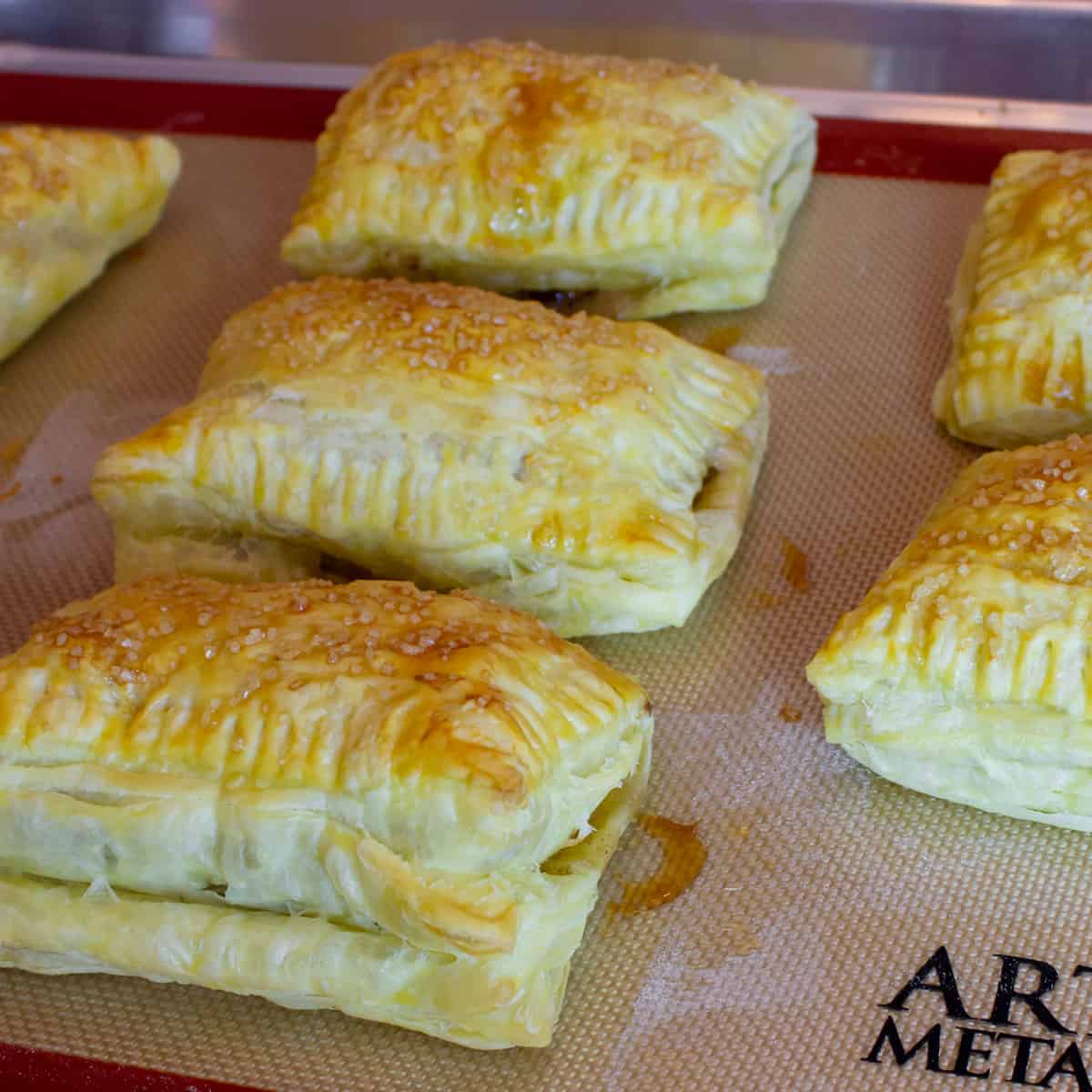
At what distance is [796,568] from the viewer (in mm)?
2080

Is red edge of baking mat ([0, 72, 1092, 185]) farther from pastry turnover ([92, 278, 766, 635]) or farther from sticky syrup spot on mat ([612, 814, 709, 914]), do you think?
sticky syrup spot on mat ([612, 814, 709, 914])

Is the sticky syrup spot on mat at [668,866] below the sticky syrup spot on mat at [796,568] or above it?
below

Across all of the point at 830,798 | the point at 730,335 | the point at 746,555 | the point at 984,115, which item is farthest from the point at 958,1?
the point at 830,798

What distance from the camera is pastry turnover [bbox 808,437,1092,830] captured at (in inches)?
65.5

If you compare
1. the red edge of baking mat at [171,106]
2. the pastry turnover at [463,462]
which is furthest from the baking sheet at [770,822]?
the red edge of baking mat at [171,106]

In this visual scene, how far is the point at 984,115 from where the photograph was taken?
2.71m

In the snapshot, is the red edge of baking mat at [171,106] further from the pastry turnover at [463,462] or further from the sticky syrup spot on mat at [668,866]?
the sticky syrup spot on mat at [668,866]

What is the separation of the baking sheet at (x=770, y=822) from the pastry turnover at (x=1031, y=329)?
0.30 feet

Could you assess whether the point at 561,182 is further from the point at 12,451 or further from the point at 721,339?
the point at 12,451

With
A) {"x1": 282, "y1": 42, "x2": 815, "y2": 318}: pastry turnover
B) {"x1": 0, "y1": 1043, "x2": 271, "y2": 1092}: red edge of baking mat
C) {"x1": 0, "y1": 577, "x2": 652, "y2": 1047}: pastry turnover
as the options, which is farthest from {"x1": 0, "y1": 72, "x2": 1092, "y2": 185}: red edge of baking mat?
{"x1": 0, "y1": 1043, "x2": 271, "y2": 1092}: red edge of baking mat

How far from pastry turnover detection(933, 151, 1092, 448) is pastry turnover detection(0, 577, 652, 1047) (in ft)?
2.44

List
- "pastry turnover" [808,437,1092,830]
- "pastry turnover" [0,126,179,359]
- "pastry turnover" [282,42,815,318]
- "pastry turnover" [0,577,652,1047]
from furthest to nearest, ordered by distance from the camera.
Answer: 1. "pastry turnover" [0,126,179,359]
2. "pastry turnover" [282,42,815,318]
3. "pastry turnover" [808,437,1092,830]
4. "pastry turnover" [0,577,652,1047]

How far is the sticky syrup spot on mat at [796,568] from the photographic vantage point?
206cm

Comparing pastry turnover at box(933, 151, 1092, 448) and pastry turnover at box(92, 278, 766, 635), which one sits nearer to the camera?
pastry turnover at box(92, 278, 766, 635)
